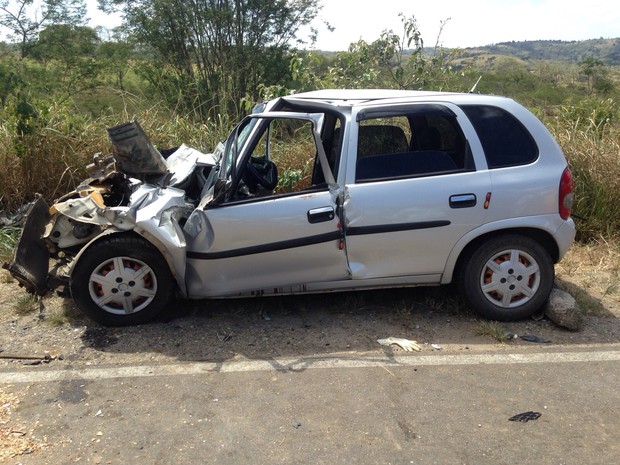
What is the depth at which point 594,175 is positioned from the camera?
691 centimetres

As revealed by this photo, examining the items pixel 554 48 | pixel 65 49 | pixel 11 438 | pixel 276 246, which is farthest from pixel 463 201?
pixel 554 48

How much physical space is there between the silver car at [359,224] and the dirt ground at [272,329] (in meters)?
0.24

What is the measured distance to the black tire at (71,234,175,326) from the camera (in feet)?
13.8

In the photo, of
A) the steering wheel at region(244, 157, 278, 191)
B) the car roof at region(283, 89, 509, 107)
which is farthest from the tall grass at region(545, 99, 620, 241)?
the steering wheel at region(244, 157, 278, 191)

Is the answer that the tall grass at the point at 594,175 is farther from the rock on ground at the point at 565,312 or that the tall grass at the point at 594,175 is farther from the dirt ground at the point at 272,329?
the rock on ground at the point at 565,312

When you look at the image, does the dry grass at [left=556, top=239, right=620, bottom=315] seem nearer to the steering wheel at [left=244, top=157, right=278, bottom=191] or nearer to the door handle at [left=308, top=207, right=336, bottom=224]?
the door handle at [left=308, top=207, right=336, bottom=224]

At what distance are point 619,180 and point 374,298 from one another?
3.93 metres

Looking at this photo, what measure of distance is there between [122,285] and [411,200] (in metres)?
2.28

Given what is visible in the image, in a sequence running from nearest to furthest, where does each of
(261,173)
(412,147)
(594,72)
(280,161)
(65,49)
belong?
(412,147)
(261,173)
(280,161)
(65,49)
(594,72)

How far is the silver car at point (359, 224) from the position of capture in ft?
13.8

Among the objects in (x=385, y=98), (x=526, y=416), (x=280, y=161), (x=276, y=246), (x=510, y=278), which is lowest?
(x=526, y=416)

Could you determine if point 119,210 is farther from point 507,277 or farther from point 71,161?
point 71,161

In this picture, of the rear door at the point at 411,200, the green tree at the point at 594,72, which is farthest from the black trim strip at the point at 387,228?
the green tree at the point at 594,72

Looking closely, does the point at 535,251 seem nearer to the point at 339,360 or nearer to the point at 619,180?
the point at 339,360
